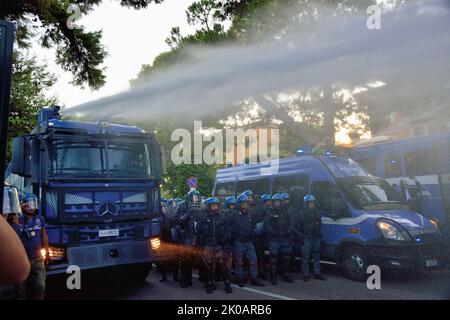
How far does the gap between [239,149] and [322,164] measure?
13276 millimetres

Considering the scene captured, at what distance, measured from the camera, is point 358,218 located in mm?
7551

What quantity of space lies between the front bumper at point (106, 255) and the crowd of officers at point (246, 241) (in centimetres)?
108

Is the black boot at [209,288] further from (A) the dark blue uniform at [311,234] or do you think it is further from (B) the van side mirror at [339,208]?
(B) the van side mirror at [339,208]

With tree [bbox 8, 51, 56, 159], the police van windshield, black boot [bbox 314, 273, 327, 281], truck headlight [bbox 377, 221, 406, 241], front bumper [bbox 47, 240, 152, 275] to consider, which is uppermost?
tree [bbox 8, 51, 56, 159]

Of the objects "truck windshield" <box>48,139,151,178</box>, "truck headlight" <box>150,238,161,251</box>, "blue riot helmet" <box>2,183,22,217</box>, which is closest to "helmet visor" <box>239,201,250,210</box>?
"truck headlight" <box>150,238,161,251</box>

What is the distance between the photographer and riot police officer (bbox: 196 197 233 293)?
743cm

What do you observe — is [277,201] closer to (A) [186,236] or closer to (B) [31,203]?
(A) [186,236]

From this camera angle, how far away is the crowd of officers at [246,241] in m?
7.64

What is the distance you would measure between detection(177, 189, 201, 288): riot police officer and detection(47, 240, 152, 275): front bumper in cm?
99

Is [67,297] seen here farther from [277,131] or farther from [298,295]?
[277,131]

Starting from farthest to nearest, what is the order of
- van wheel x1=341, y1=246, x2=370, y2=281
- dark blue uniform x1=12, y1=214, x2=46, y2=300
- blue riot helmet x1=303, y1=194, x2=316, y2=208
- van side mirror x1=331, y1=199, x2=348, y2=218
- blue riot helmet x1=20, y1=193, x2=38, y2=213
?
1. blue riot helmet x1=303, y1=194, x2=316, y2=208
2. van side mirror x1=331, y1=199, x2=348, y2=218
3. van wheel x1=341, y1=246, x2=370, y2=281
4. blue riot helmet x1=20, y1=193, x2=38, y2=213
5. dark blue uniform x1=12, y1=214, x2=46, y2=300

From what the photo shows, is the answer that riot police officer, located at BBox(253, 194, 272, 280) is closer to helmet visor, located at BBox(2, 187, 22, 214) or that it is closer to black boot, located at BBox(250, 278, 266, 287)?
black boot, located at BBox(250, 278, 266, 287)

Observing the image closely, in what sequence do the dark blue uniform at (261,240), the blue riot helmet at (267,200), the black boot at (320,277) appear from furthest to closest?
1. the blue riot helmet at (267,200)
2. the dark blue uniform at (261,240)
3. the black boot at (320,277)

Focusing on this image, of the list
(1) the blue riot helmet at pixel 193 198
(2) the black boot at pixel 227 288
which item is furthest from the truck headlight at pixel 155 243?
(1) the blue riot helmet at pixel 193 198
